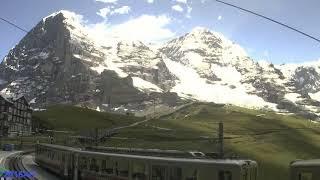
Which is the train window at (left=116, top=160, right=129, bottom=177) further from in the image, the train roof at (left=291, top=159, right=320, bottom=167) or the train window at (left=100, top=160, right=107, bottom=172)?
the train roof at (left=291, top=159, right=320, bottom=167)

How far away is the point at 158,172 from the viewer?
2788 cm

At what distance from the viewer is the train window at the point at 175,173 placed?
26047 millimetres

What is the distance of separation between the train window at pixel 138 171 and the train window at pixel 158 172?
1.07 m

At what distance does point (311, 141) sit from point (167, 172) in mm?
164962

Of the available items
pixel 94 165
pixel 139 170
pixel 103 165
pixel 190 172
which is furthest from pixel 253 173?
pixel 94 165

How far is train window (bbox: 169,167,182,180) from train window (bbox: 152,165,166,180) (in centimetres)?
72

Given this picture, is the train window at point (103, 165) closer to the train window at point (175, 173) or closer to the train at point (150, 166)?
the train at point (150, 166)

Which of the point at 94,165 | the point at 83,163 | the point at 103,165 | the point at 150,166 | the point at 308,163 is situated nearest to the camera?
the point at 308,163

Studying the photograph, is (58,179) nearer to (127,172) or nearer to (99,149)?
(99,149)

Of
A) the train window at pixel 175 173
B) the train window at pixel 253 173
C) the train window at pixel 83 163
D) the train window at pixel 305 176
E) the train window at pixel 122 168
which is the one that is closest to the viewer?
the train window at pixel 305 176

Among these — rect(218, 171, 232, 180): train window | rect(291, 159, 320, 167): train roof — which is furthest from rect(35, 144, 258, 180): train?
rect(291, 159, 320, 167): train roof

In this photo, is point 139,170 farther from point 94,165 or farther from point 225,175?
point 94,165

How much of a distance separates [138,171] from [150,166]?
62.9 inches

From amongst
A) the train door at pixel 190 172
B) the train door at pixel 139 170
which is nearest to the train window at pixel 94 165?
the train door at pixel 139 170
